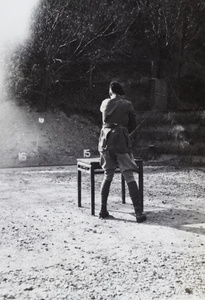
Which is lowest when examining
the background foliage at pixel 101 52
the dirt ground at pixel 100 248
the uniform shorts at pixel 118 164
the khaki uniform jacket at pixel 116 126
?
the dirt ground at pixel 100 248

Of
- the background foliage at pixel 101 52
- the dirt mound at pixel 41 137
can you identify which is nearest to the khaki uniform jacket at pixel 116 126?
the dirt mound at pixel 41 137

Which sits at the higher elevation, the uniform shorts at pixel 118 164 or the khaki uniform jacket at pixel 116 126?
the khaki uniform jacket at pixel 116 126

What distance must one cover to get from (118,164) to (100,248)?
6.26 ft

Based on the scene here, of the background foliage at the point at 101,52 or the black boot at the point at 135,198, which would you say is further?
the background foliage at the point at 101,52

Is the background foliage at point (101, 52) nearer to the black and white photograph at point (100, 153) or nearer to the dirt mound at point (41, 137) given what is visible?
the black and white photograph at point (100, 153)

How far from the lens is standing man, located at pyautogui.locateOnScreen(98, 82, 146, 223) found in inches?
262

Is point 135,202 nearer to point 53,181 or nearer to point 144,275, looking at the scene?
point 144,275

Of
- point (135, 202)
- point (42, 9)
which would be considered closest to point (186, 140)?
point (42, 9)

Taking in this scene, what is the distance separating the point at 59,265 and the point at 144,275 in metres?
0.93

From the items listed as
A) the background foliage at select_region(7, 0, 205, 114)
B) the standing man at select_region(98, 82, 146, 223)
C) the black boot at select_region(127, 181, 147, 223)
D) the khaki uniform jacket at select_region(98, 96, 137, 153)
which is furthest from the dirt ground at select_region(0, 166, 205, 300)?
the background foliage at select_region(7, 0, 205, 114)

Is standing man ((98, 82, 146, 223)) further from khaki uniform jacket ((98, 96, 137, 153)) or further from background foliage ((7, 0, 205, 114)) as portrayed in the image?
background foliage ((7, 0, 205, 114))

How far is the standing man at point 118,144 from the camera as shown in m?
6.66

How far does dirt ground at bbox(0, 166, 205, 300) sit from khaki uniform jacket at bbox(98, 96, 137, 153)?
3.79 feet

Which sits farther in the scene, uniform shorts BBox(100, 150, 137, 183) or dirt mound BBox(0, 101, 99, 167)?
dirt mound BBox(0, 101, 99, 167)
